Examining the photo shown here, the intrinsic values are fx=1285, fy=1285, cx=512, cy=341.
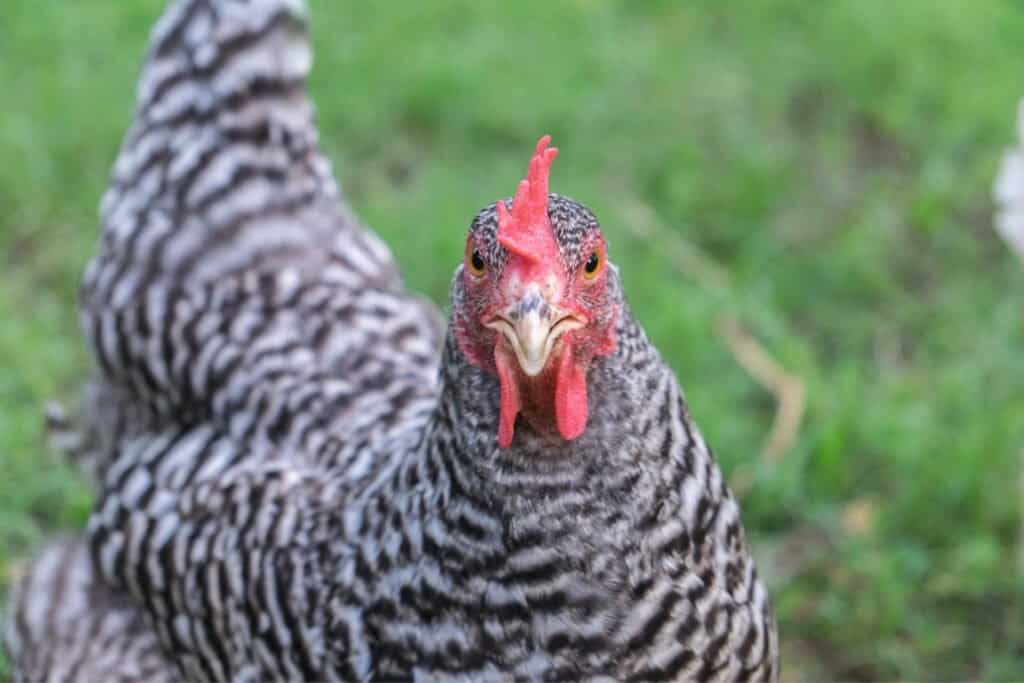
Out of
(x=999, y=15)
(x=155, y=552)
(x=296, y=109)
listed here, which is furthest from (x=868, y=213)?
(x=155, y=552)

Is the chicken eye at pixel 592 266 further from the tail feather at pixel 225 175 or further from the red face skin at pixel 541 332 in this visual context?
the tail feather at pixel 225 175

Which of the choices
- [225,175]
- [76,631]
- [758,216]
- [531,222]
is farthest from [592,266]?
[758,216]

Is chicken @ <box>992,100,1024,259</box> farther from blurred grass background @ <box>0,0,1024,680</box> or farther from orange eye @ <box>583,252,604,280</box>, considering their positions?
orange eye @ <box>583,252,604,280</box>

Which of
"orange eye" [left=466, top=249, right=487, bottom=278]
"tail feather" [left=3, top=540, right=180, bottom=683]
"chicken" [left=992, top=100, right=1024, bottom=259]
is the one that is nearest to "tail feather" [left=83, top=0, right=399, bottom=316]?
"tail feather" [left=3, top=540, right=180, bottom=683]

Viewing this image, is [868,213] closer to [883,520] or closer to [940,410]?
[940,410]

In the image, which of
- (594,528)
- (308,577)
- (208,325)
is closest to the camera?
(594,528)

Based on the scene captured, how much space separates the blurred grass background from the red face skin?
5.78ft

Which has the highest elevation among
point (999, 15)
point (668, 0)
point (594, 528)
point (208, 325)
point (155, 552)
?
→ point (999, 15)

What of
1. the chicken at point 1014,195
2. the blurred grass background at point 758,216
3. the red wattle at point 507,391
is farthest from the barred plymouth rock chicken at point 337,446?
the chicken at point 1014,195

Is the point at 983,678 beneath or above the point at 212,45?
beneath

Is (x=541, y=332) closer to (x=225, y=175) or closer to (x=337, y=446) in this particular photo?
(x=337, y=446)

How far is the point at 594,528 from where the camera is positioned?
6.38 feet

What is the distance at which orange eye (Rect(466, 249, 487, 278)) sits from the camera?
1.87m

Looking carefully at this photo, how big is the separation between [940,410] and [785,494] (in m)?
0.64
